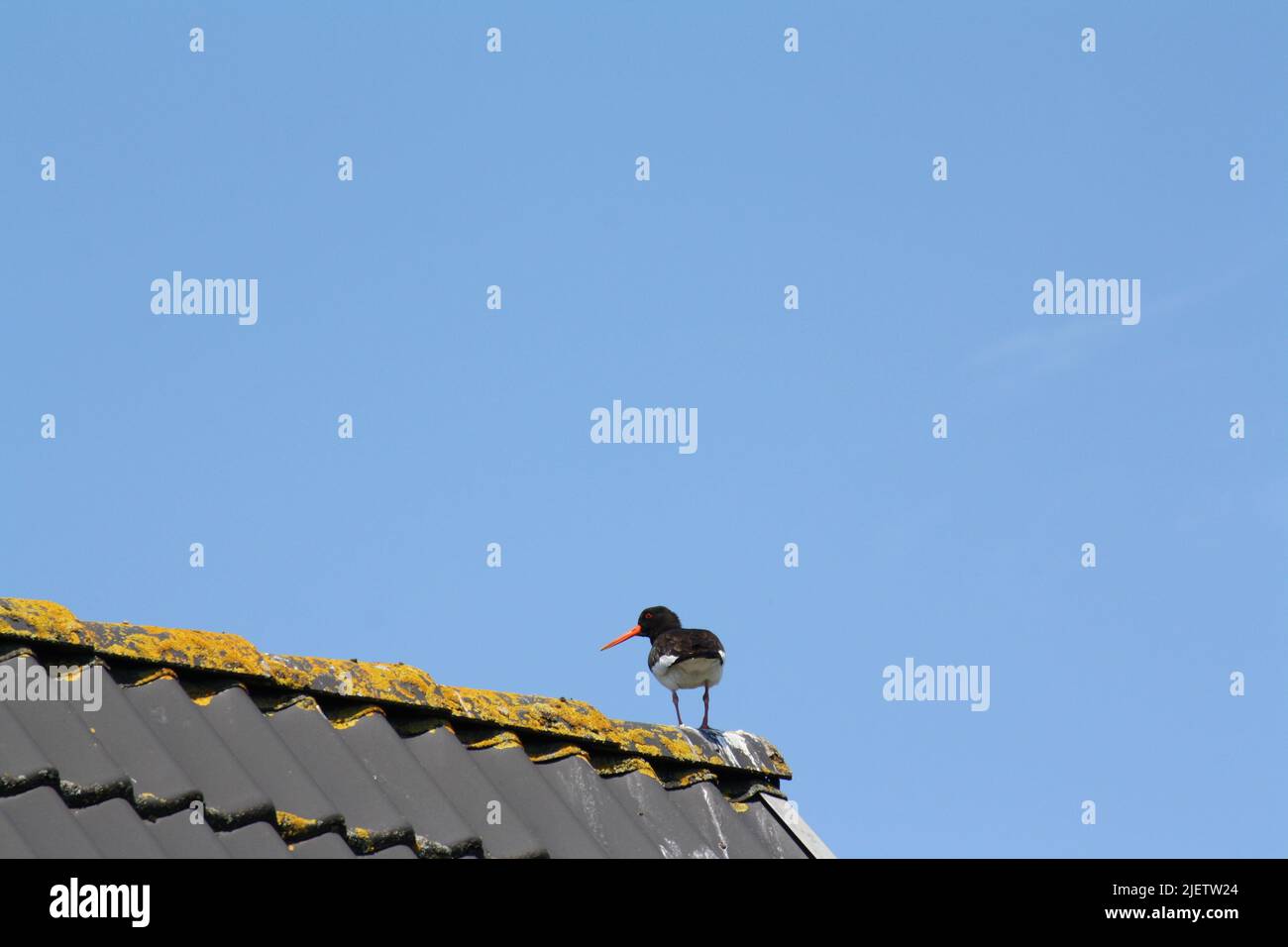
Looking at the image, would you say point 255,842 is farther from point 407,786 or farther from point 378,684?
point 378,684

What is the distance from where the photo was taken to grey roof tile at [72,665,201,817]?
4434mm

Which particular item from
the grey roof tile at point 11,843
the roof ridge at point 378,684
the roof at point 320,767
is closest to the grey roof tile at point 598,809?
the roof at point 320,767

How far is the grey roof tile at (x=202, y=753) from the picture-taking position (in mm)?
4539

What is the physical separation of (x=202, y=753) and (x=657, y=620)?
9.26 m

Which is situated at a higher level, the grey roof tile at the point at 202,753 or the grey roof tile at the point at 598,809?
the grey roof tile at the point at 202,753

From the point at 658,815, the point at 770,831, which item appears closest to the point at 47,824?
the point at 658,815

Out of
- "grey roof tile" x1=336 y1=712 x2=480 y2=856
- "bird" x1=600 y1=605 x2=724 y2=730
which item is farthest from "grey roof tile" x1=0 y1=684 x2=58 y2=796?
"bird" x1=600 y1=605 x2=724 y2=730

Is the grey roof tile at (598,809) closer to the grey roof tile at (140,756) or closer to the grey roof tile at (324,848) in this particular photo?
the grey roof tile at (324,848)

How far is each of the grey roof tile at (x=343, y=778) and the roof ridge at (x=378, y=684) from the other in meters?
0.15

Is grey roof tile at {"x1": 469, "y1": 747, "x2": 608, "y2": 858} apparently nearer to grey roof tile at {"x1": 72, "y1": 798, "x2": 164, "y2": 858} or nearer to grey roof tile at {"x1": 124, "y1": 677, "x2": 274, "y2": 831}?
grey roof tile at {"x1": 124, "y1": 677, "x2": 274, "y2": 831}

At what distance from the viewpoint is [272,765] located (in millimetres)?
4867

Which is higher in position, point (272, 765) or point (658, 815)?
point (272, 765)

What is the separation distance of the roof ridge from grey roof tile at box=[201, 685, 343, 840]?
16 cm
